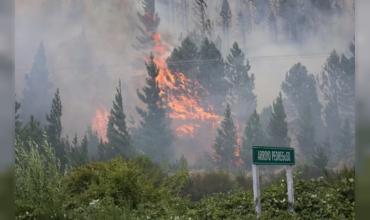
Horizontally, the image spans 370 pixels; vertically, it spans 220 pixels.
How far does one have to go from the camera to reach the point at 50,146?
7566 millimetres

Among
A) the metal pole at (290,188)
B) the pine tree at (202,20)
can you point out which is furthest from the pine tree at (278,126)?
the pine tree at (202,20)

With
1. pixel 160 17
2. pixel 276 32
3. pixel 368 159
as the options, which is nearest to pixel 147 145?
pixel 160 17

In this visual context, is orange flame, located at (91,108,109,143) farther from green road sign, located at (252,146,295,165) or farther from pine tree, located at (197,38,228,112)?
green road sign, located at (252,146,295,165)

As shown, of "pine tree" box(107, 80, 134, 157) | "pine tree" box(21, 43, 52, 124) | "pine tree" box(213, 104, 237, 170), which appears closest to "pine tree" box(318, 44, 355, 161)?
"pine tree" box(213, 104, 237, 170)

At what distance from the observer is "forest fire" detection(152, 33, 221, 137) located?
7.27 m

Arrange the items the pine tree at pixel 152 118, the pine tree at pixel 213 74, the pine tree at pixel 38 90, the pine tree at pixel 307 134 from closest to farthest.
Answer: the pine tree at pixel 307 134 < the pine tree at pixel 213 74 < the pine tree at pixel 152 118 < the pine tree at pixel 38 90

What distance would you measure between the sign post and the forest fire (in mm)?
941

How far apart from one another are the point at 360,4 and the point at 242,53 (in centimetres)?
500

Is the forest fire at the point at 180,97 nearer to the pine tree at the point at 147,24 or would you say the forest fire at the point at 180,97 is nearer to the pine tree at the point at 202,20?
the pine tree at the point at 147,24

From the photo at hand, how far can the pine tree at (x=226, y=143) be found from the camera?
7125mm

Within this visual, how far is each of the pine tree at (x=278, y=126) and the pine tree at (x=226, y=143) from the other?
1.39 ft

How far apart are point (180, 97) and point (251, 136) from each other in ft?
3.13

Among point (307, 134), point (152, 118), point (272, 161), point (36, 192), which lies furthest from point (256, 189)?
point (36, 192)

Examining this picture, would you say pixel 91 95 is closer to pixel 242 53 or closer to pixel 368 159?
pixel 242 53
